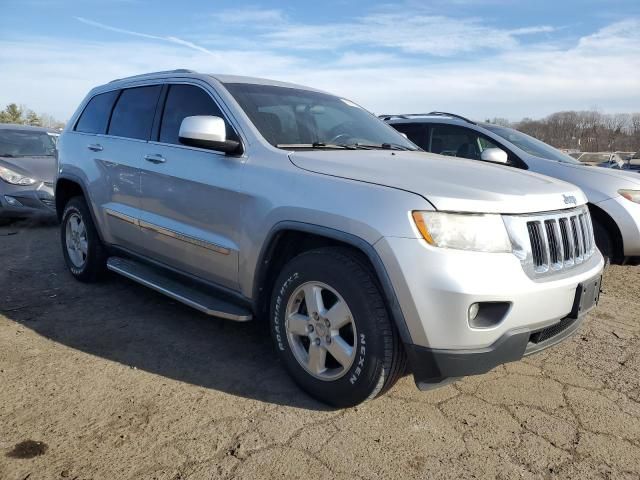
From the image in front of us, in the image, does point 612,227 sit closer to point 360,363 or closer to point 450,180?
point 450,180

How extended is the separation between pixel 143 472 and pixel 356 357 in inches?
41.1

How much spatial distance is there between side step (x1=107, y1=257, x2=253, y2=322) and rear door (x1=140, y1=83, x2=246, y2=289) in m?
0.11

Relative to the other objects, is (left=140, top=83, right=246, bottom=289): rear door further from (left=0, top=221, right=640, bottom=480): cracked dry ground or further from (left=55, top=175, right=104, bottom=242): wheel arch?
(left=55, top=175, right=104, bottom=242): wheel arch

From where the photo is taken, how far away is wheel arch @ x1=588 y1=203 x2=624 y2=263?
506 cm

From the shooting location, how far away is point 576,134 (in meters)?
58.0

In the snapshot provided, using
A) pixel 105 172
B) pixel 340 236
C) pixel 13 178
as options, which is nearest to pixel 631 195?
pixel 340 236

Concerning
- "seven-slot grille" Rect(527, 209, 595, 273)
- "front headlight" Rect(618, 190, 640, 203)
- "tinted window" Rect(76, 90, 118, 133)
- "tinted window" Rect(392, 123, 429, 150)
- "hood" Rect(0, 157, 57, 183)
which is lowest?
"hood" Rect(0, 157, 57, 183)

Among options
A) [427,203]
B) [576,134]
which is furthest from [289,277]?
[576,134]

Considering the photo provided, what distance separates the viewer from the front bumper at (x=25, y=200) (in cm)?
750

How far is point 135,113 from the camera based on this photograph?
4270 millimetres

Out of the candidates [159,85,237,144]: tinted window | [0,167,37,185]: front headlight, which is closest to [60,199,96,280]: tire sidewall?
[159,85,237,144]: tinted window

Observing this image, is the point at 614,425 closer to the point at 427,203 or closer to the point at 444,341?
the point at 444,341

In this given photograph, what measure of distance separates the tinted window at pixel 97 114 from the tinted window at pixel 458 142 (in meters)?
3.71

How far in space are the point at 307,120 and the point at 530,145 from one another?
3881mm
